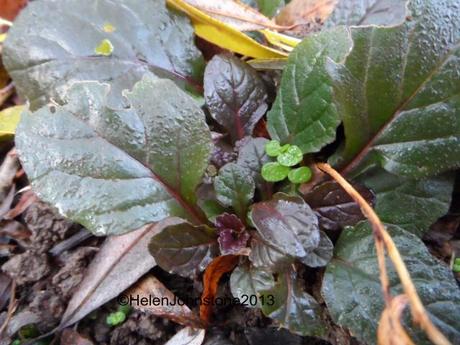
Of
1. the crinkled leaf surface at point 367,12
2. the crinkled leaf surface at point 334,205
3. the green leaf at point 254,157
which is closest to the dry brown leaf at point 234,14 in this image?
the crinkled leaf surface at point 367,12

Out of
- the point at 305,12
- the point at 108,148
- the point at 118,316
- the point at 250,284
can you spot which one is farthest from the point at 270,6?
the point at 118,316

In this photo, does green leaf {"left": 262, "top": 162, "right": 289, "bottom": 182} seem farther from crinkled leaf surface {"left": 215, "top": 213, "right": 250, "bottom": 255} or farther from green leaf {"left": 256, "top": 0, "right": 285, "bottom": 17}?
green leaf {"left": 256, "top": 0, "right": 285, "bottom": 17}

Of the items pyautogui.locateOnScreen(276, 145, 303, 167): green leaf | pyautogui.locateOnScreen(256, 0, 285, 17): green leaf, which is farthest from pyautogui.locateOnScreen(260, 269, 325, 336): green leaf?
pyautogui.locateOnScreen(256, 0, 285, 17): green leaf

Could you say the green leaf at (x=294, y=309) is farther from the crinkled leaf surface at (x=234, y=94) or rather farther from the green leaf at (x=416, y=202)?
the crinkled leaf surface at (x=234, y=94)

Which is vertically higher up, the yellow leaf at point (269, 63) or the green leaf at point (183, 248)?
the yellow leaf at point (269, 63)

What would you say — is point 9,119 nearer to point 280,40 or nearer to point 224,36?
point 224,36

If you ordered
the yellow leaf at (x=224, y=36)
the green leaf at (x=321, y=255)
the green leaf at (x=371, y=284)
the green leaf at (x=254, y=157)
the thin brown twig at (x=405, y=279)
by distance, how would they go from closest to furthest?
the thin brown twig at (x=405, y=279) < the green leaf at (x=371, y=284) < the green leaf at (x=321, y=255) < the green leaf at (x=254, y=157) < the yellow leaf at (x=224, y=36)
